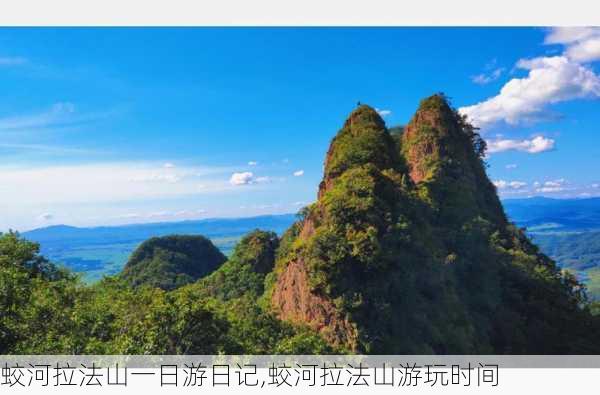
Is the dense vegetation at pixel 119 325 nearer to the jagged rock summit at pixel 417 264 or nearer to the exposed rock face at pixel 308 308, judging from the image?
the exposed rock face at pixel 308 308

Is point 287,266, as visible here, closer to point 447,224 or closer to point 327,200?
point 327,200

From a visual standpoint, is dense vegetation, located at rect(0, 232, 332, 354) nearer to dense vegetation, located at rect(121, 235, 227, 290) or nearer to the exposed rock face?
the exposed rock face

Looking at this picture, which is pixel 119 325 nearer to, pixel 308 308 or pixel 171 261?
pixel 308 308

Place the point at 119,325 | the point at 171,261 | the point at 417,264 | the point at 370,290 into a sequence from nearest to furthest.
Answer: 1. the point at 119,325
2. the point at 370,290
3. the point at 417,264
4. the point at 171,261

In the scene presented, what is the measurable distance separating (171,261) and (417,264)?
5980cm

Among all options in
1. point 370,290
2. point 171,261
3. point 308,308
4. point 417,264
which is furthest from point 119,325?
point 171,261

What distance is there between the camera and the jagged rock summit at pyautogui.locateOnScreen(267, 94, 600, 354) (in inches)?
889

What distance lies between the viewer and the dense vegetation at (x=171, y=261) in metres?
73.1

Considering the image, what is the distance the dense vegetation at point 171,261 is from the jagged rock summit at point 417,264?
42.7 m

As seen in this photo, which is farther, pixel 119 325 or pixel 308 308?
pixel 308 308

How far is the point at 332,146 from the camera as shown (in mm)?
35031

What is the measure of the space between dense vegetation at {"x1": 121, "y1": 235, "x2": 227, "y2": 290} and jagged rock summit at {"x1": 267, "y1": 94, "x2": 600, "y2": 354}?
42697 millimetres

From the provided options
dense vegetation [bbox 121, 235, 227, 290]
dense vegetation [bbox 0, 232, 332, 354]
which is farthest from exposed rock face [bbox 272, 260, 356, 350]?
dense vegetation [bbox 121, 235, 227, 290]

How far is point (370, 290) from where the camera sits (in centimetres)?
2236
